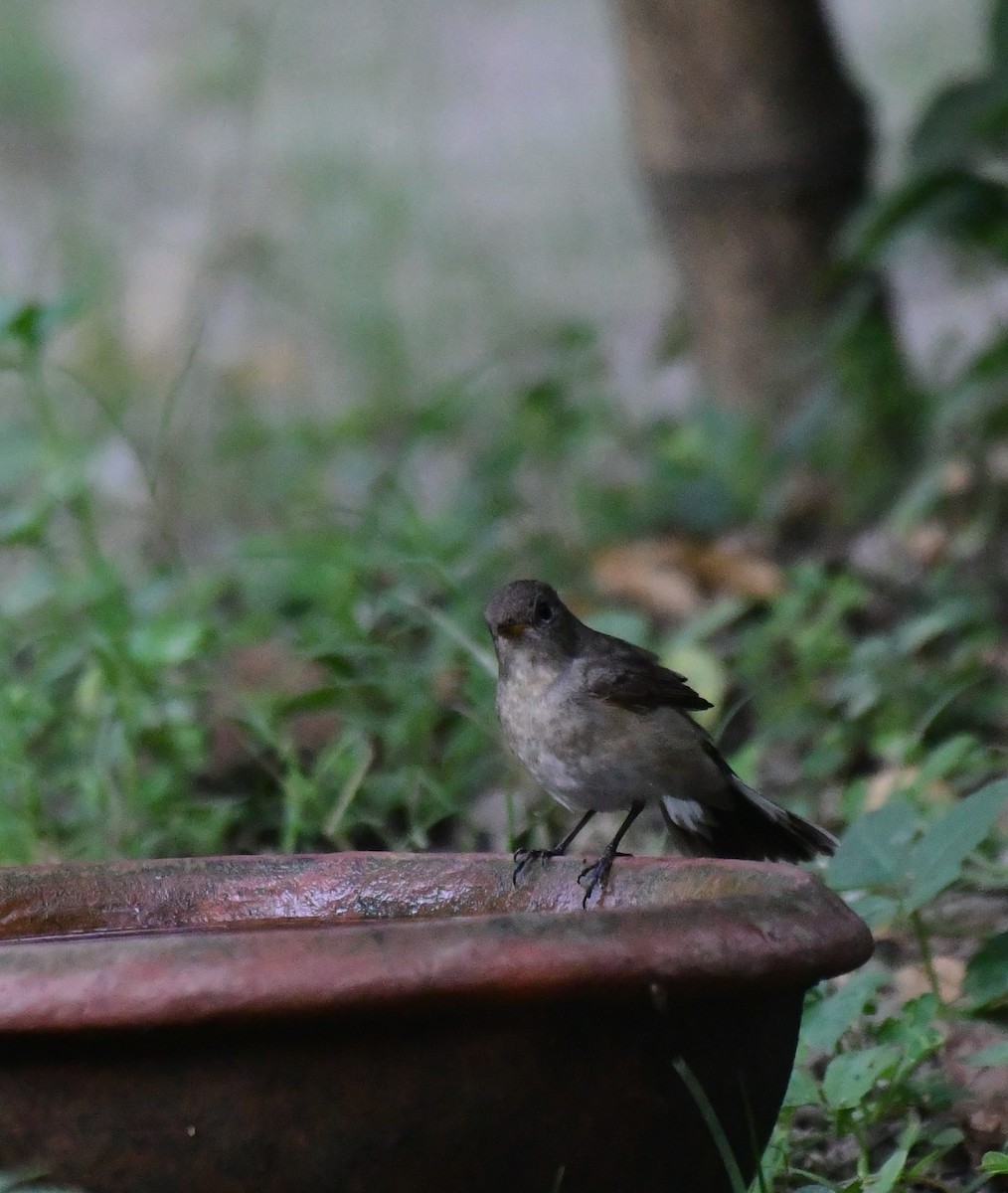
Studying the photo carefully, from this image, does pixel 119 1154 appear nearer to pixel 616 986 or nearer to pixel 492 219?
pixel 616 986

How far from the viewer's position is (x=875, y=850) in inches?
111

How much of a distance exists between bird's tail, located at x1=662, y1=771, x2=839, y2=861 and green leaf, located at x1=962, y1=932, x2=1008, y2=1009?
41cm

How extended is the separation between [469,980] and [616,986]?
153 mm

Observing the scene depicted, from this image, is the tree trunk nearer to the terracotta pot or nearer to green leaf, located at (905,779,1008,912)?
green leaf, located at (905,779,1008,912)

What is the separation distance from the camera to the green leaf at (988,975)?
2750mm

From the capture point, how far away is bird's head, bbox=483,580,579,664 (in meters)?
3.31

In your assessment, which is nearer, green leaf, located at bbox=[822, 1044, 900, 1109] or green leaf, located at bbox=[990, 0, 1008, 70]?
green leaf, located at bbox=[822, 1044, 900, 1109]

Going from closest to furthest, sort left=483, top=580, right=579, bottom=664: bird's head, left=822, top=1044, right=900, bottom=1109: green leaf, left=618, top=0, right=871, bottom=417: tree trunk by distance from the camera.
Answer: left=822, top=1044, right=900, bottom=1109: green leaf < left=483, top=580, right=579, bottom=664: bird's head < left=618, top=0, right=871, bottom=417: tree trunk

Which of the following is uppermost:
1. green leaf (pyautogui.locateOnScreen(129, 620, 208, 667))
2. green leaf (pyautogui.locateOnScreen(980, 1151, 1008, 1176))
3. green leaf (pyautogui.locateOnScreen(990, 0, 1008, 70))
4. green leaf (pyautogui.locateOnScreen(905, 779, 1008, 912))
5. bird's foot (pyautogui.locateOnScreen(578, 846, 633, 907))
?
green leaf (pyautogui.locateOnScreen(990, 0, 1008, 70))

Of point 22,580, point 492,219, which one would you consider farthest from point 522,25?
point 22,580

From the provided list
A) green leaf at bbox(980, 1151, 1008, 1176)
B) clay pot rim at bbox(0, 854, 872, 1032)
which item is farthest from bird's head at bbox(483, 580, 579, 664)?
green leaf at bbox(980, 1151, 1008, 1176)

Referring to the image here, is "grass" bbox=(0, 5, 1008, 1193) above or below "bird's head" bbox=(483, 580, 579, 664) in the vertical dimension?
below

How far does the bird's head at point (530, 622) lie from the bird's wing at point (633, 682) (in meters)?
0.08

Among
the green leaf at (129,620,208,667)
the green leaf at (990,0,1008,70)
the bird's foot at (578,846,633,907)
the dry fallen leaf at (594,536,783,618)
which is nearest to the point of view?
the bird's foot at (578,846,633,907)
